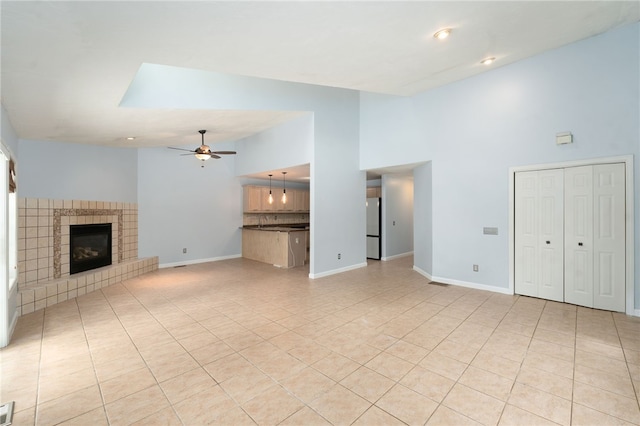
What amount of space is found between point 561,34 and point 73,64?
5.52 meters

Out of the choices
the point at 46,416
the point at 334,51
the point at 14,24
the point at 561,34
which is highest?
the point at 561,34

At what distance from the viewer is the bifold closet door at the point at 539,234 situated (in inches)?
164

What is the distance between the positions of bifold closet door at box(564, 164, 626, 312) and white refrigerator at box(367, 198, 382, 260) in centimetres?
437

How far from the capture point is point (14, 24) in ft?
6.78

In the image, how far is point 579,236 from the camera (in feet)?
13.1

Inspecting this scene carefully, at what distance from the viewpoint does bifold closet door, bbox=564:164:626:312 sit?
370 centimetres

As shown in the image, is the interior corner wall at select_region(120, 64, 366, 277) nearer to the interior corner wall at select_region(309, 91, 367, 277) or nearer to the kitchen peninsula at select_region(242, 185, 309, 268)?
the interior corner wall at select_region(309, 91, 367, 277)

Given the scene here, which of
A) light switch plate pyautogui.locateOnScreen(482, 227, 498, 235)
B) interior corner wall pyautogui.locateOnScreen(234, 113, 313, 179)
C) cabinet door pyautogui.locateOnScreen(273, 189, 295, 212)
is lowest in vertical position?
light switch plate pyautogui.locateOnScreen(482, 227, 498, 235)

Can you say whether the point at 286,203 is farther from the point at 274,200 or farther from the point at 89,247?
the point at 89,247

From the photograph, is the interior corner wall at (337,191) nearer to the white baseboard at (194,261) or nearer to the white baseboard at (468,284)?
the white baseboard at (468,284)

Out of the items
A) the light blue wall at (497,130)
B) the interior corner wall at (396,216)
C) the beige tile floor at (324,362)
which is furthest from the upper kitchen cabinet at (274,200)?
the beige tile floor at (324,362)

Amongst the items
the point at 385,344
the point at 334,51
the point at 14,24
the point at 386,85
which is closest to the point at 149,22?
the point at 14,24

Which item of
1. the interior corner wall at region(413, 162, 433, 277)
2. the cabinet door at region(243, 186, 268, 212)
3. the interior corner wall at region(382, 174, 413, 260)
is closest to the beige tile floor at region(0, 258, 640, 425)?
the interior corner wall at region(413, 162, 433, 277)

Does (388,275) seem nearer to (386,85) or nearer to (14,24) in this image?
(386,85)
